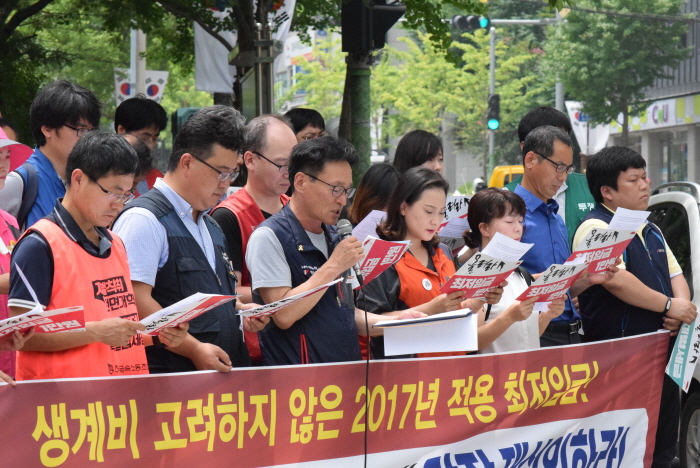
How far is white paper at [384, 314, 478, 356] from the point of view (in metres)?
3.77

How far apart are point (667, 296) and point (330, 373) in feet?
7.17

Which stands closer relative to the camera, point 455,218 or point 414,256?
point 414,256

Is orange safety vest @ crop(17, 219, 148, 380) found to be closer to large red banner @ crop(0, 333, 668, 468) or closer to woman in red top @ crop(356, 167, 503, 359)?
large red banner @ crop(0, 333, 668, 468)

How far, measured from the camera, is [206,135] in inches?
147

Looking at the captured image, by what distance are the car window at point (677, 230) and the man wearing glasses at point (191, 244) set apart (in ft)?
10.5

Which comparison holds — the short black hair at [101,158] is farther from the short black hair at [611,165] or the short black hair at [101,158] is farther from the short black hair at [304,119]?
the short black hair at [611,165]

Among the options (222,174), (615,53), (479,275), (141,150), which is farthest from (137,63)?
(479,275)

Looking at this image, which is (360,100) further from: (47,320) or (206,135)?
(47,320)

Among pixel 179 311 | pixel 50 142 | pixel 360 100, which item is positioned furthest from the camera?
pixel 360 100

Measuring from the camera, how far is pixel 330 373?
376 centimetres

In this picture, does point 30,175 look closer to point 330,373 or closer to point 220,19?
point 330,373

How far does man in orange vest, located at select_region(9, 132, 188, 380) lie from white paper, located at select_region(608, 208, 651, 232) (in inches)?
80.8

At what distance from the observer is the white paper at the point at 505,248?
365 centimetres

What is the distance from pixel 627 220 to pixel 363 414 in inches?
59.9
